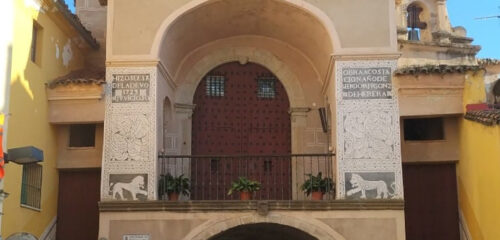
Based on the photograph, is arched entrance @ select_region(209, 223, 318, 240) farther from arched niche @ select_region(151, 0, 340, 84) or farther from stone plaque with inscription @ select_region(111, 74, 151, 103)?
arched niche @ select_region(151, 0, 340, 84)

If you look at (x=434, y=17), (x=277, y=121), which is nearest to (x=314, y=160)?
(x=277, y=121)

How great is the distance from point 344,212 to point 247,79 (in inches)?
188

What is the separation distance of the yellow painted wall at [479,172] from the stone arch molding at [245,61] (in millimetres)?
4063

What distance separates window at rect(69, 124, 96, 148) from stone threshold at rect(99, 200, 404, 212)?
9.23 feet

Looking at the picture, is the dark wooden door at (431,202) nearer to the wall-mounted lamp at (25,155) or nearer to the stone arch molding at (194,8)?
the stone arch molding at (194,8)

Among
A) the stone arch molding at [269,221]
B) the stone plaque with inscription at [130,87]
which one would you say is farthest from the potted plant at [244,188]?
the stone plaque with inscription at [130,87]

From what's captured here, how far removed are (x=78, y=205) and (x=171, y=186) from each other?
288cm

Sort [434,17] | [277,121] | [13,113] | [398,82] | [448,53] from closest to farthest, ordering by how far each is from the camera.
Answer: [13,113] → [398,82] → [277,121] → [448,53] → [434,17]

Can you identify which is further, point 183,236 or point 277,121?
point 277,121

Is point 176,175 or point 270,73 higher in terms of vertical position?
point 270,73

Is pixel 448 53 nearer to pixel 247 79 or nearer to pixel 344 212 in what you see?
pixel 247 79

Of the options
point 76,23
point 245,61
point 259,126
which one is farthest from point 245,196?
point 76,23

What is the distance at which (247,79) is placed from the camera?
18578 millimetres

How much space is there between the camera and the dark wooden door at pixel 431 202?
17078 millimetres
